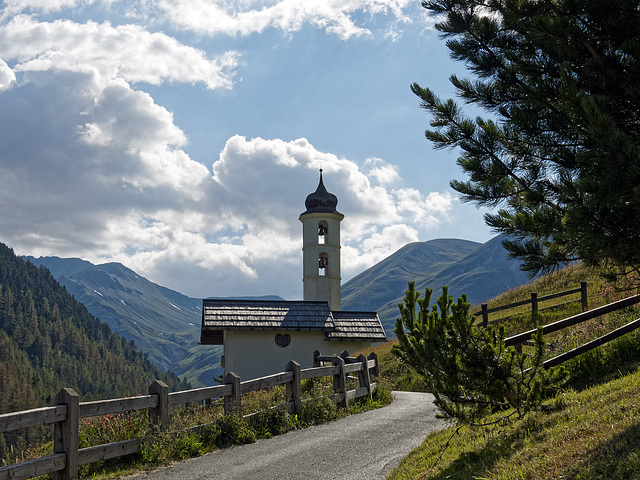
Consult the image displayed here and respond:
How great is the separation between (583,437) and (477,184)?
13.5 feet

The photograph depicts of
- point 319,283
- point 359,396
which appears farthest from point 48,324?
point 359,396

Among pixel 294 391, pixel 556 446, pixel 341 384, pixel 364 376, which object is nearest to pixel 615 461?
pixel 556 446

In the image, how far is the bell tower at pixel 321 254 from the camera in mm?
37969

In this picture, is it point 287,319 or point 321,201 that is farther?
point 321,201

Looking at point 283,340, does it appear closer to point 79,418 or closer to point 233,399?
point 233,399

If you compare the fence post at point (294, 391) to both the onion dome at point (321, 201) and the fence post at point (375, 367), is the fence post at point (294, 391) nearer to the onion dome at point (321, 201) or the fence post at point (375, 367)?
the fence post at point (375, 367)

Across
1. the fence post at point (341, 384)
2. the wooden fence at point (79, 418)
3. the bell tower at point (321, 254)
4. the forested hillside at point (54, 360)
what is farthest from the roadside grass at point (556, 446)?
the forested hillside at point (54, 360)

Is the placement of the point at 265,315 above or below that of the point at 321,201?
below

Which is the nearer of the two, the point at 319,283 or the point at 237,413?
the point at 237,413

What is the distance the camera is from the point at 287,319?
29047 millimetres


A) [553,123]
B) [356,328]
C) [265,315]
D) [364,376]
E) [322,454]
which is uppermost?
[553,123]

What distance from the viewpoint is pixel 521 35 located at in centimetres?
916

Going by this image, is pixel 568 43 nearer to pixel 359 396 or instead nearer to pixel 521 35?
pixel 521 35

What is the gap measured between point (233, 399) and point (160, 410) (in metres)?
1.98
